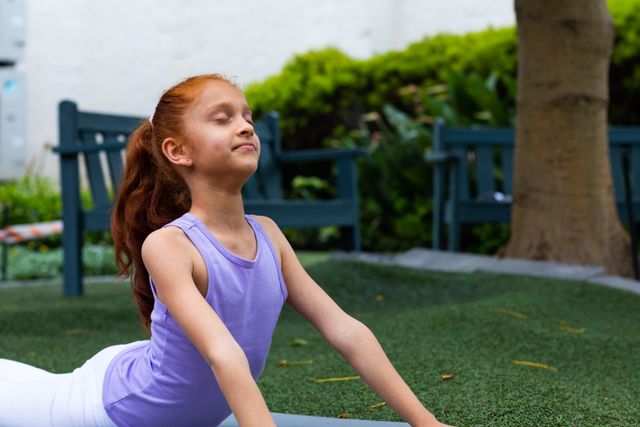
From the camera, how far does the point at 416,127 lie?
792 cm

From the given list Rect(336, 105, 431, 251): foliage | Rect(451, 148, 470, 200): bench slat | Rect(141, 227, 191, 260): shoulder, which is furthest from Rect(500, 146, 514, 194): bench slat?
Rect(141, 227, 191, 260): shoulder

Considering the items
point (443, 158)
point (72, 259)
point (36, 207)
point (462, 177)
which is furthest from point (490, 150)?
point (36, 207)

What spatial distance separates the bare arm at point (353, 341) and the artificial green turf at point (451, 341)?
44cm

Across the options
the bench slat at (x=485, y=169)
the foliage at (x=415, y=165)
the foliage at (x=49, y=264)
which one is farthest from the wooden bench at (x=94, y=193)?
the foliage at (x=415, y=165)

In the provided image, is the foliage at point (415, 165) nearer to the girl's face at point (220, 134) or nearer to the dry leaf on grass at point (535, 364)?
the dry leaf on grass at point (535, 364)

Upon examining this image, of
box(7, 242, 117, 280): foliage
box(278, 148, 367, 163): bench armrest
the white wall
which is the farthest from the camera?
the white wall

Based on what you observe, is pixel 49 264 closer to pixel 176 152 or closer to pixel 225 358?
pixel 176 152

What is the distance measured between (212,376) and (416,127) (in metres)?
6.39

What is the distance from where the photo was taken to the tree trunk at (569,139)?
4734mm

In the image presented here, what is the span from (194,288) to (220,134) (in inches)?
11.3

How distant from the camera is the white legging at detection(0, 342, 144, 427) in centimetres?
177

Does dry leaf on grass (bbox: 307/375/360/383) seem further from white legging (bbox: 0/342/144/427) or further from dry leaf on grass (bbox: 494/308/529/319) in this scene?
dry leaf on grass (bbox: 494/308/529/319)

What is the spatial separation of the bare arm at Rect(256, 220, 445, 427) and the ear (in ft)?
0.71

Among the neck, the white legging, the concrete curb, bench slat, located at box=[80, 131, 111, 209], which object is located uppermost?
the neck
